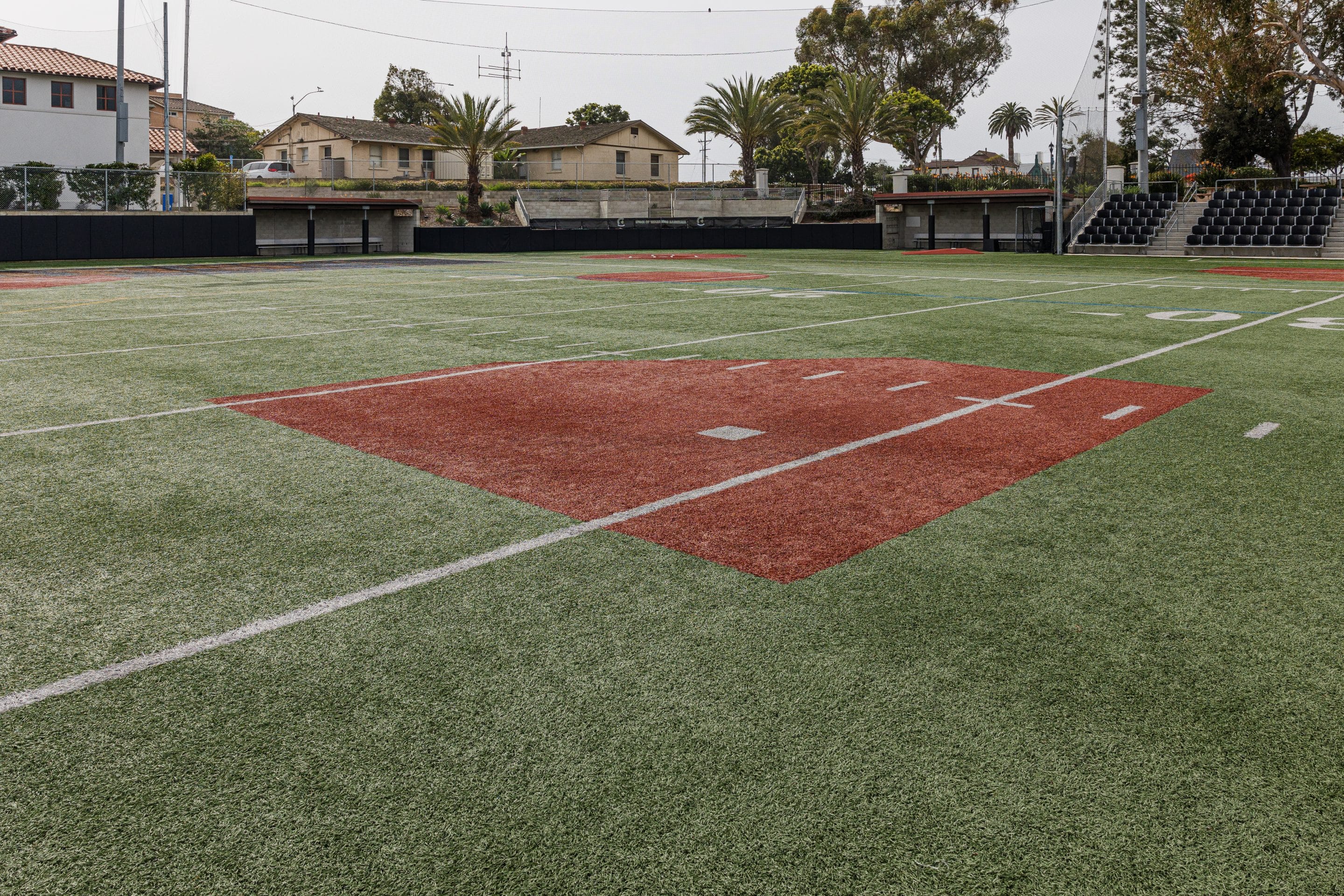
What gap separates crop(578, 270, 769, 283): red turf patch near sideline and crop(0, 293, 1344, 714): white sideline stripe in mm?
15833

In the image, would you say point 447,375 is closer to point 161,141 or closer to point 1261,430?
point 1261,430

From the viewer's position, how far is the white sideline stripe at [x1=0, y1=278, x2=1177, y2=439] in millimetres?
7879

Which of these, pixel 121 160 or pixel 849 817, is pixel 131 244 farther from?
pixel 849 817

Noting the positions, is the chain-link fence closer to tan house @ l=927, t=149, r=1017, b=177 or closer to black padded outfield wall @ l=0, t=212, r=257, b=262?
black padded outfield wall @ l=0, t=212, r=257, b=262

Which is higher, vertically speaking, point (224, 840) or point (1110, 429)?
point (1110, 429)

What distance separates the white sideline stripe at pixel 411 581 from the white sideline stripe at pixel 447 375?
435 centimetres

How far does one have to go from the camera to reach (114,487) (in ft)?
19.9

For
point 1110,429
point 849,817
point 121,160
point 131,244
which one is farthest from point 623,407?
point 121,160

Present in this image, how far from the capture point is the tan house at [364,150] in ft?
232

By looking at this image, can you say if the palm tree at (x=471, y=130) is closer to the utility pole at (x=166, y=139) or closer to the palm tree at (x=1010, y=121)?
the utility pole at (x=166, y=139)

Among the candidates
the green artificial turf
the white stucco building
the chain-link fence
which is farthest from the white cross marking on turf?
the white stucco building

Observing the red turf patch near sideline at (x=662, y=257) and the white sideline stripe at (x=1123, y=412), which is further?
the red turf patch near sideline at (x=662, y=257)

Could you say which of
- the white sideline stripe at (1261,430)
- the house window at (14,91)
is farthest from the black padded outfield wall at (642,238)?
the white sideline stripe at (1261,430)

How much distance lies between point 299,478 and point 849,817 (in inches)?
177
